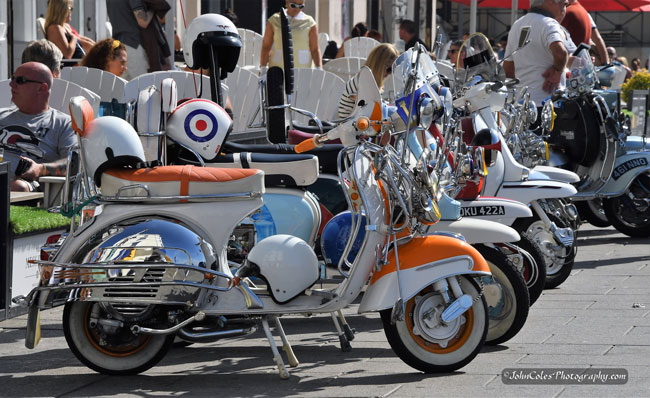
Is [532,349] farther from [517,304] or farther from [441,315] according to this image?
[441,315]

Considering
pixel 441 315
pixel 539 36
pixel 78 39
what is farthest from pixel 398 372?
pixel 78 39

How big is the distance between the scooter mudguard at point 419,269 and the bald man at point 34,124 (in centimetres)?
272

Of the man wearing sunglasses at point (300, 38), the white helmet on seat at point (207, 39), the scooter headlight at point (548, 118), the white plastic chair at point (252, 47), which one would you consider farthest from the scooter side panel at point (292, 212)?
the white plastic chair at point (252, 47)

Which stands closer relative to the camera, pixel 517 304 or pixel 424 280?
pixel 424 280

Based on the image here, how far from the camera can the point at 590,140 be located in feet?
31.5

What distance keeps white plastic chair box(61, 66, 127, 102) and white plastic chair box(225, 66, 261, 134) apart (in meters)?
1.67

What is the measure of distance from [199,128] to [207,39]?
151cm

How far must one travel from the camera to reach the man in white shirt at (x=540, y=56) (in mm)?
10070

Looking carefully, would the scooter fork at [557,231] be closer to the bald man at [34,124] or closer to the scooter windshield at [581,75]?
the scooter windshield at [581,75]

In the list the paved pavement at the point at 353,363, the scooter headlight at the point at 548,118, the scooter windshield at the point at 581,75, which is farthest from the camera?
the scooter windshield at the point at 581,75

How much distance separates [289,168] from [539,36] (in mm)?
4496

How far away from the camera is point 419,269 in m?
5.26

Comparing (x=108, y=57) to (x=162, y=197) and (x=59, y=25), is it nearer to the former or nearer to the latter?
(x=59, y=25)

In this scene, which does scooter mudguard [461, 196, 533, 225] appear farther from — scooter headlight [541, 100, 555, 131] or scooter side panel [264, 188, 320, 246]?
scooter headlight [541, 100, 555, 131]
